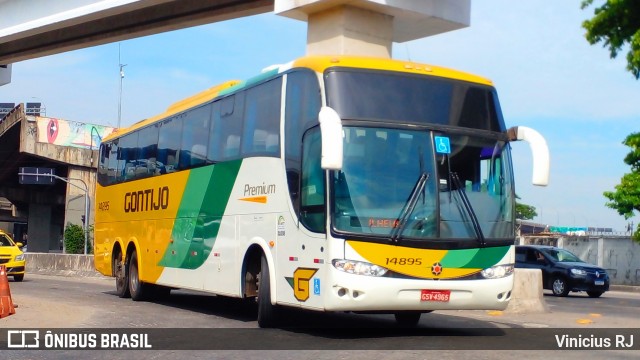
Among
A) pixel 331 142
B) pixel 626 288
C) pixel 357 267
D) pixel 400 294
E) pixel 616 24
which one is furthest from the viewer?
pixel 626 288

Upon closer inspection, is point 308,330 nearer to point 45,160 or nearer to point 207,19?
point 207,19

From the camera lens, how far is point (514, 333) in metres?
12.7

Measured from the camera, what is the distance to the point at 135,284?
19.1 m

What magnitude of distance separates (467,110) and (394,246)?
235cm

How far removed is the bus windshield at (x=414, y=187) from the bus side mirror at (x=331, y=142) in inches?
25.9

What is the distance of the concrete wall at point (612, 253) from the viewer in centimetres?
3916

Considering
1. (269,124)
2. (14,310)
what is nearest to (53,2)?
(14,310)

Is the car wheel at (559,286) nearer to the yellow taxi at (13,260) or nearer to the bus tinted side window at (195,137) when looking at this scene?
the bus tinted side window at (195,137)

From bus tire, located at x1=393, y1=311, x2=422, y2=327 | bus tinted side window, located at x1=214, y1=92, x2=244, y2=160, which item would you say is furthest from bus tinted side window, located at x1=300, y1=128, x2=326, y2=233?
bus tire, located at x1=393, y1=311, x2=422, y2=327

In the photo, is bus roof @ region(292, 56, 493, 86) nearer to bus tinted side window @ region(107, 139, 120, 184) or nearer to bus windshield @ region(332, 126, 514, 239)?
bus windshield @ region(332, 126, 514, 239)

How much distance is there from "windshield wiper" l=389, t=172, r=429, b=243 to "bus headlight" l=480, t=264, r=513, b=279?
54.7 inches

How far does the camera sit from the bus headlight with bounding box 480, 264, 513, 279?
1155 cm

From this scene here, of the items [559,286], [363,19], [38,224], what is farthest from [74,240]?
[363,19]

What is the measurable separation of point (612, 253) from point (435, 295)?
1243 inches
